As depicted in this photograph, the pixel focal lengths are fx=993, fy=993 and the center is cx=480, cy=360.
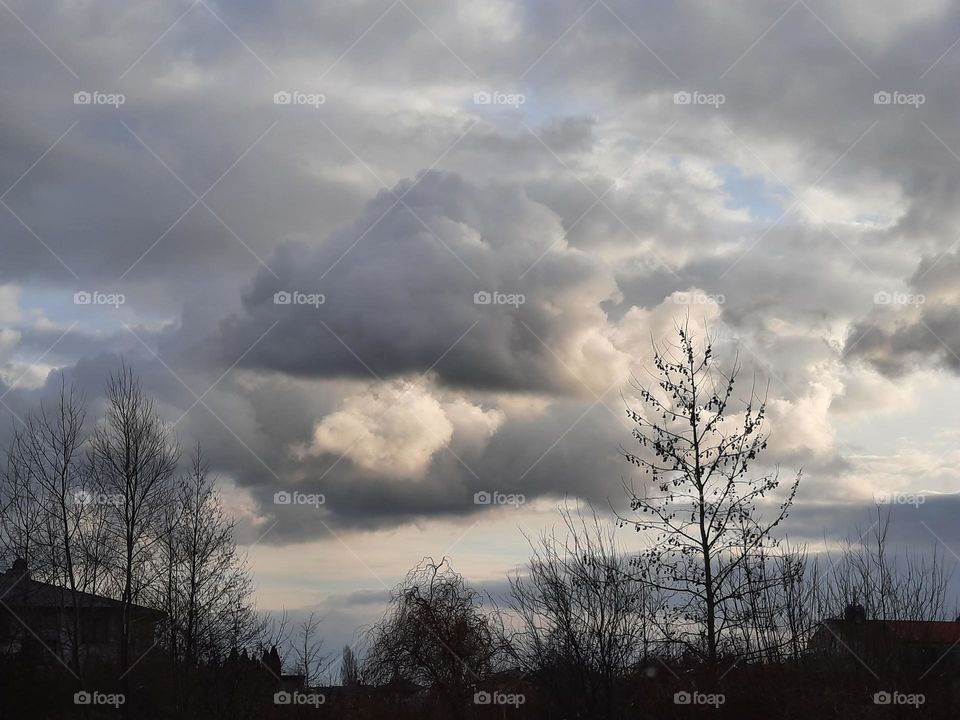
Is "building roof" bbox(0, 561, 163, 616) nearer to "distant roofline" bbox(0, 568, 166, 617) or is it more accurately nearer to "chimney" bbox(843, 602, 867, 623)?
"distant roofline" bbox(0, 568, 166, 617)

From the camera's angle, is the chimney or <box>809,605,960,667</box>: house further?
the chimney

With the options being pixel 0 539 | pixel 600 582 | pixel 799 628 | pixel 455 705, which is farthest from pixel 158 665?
pixel 799 628

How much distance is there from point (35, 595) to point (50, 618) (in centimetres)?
219

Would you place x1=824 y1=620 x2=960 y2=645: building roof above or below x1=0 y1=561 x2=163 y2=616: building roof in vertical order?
below

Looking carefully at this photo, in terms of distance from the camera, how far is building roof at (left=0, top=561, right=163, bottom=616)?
1559 inches

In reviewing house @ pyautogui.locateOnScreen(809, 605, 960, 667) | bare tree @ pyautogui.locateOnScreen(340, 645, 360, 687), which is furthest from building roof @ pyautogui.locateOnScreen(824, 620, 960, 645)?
bare tree @ pyautogui.locateOnScreen(340, 645, 360, 687)

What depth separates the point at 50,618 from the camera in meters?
47.0

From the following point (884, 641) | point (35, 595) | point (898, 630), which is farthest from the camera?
point (35, 595)

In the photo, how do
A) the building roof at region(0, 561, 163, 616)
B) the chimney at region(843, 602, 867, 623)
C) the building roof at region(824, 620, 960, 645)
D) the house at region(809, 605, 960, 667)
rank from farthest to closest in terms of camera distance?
the building roof at region(0, 561, 163, 616) < the chimney at region(843, 602, 867, 623) < the building roof at region(824, 620, 960, 645) < the house at region(809, 605, 960, 667)

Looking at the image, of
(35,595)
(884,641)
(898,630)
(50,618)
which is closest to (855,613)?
(898,630)

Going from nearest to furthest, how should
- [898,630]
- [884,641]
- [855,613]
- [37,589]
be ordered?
[884,641]
[898,630]
[855,613]
[37,589]

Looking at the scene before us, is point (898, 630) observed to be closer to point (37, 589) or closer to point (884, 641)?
point (884, 641)

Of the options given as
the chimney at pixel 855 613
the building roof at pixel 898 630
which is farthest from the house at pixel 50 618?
the building roof at pixel 898 630

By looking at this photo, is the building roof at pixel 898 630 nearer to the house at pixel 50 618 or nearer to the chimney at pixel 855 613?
the chimney at pixel 855 613
